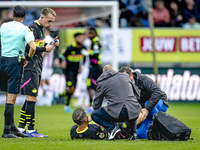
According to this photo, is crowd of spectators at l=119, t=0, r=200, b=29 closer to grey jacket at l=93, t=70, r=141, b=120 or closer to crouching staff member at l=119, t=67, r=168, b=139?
crouching staff member at l=119, t=67, r=168, b=139

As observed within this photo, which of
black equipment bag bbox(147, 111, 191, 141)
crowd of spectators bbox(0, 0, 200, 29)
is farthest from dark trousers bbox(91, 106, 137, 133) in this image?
crowd of spectators bbox(0, 0, 200, 29)

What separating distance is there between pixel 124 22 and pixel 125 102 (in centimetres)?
962

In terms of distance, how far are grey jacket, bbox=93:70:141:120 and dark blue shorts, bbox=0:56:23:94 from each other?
120cm

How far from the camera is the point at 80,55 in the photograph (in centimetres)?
1180

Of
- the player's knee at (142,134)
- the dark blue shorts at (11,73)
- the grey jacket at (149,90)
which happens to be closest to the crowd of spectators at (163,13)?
the grey jacket at (149,90)

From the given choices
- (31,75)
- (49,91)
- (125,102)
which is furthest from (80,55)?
(125,102)

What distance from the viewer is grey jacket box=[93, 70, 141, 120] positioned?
531 centimetres

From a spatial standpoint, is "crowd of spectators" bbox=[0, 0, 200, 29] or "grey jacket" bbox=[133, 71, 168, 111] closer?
"grey jacket" bbox=[133, 71, 168, 111]

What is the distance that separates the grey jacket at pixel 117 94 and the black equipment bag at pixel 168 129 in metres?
0.36

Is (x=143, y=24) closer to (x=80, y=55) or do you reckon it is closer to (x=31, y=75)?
(x=80, y=55)

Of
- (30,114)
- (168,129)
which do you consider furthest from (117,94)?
(30,114)

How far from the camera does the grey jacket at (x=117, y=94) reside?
5309 millimetres

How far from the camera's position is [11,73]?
18.1 feet

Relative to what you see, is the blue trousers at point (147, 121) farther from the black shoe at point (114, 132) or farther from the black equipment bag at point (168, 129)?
the black shoe at point (114, 132)
